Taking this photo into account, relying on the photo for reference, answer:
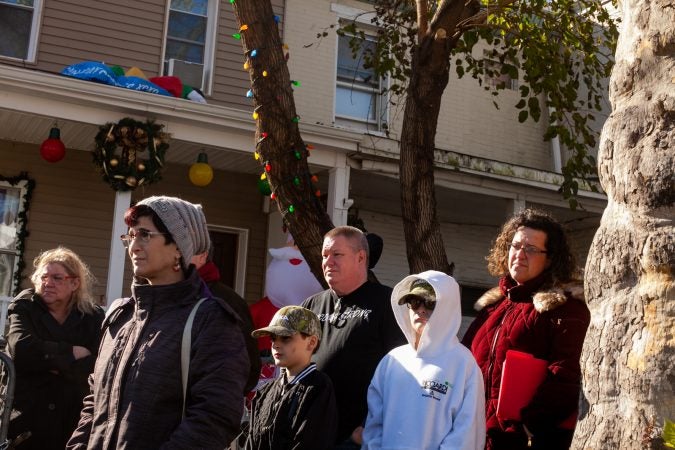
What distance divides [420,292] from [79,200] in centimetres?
721

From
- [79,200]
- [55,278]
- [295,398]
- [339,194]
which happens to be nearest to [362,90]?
[339,194]

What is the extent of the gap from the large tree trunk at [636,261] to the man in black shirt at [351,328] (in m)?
1.47

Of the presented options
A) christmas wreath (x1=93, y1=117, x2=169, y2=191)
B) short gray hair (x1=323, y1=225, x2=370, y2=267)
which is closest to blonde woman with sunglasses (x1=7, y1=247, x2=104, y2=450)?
short gray hair (x1=323, y1=225, x2=370, y2=267)

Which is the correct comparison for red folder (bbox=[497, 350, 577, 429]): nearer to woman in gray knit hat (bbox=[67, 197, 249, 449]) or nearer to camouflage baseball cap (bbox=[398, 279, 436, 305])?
camouflage baseball cap (bbox=[398, 279, 436, 305])

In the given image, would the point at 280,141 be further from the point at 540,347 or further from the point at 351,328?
the point at 540,347

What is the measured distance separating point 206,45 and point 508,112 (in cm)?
510

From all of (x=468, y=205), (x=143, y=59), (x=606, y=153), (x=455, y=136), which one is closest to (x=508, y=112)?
(x=455, y=136)

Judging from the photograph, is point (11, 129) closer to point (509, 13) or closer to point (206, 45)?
point (206, 45)

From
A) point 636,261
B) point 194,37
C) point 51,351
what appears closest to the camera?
point 636,261

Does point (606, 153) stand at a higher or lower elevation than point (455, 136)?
lower

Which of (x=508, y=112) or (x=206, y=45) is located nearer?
(x=206, y=45)

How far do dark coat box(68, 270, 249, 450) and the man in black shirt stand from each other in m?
1.16

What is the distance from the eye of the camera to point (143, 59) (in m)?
10.5

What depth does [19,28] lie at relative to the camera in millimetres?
10031
